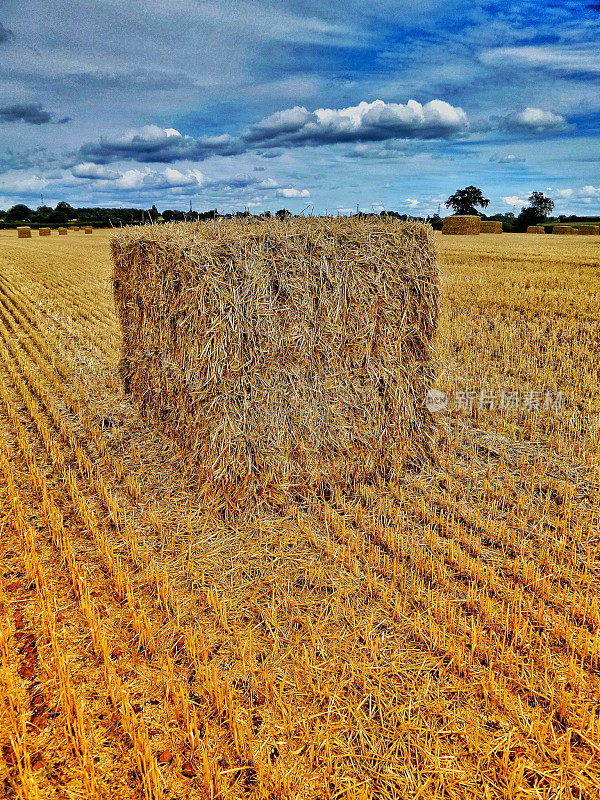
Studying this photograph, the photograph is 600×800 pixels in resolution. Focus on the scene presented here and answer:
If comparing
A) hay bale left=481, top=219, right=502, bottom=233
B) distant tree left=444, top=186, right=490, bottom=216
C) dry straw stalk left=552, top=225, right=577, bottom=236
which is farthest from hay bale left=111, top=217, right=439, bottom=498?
distant tree left=444, top=186, right=490, bottom=216

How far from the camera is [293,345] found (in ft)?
16.5

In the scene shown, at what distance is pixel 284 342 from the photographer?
4.96 m

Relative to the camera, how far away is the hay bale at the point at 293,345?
478 centimetres

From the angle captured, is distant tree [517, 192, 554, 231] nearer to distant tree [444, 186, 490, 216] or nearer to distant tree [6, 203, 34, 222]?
distant tree [444, 186, 490, 216]

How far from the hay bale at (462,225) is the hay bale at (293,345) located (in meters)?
32.0

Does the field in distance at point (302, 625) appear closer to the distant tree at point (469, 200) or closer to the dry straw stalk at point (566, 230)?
the dry straw stalk at point (566, 230)

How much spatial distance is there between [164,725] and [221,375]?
105 inches

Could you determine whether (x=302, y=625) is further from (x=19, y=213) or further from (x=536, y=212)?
→ (x=19, y=213)

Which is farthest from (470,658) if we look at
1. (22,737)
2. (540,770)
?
(22,737)

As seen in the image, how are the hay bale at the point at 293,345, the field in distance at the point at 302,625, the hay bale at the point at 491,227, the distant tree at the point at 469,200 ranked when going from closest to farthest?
1. the field in distance at the point at 302,625
2. the hay bale at the point at 293,345
3. the hay bale at the point at 491,227
4. the distant tree at the point at 469,200

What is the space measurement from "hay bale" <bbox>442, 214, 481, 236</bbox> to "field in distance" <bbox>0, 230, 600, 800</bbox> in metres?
31.2

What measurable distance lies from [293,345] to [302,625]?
2443mm

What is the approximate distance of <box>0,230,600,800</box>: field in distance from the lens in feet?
8.68

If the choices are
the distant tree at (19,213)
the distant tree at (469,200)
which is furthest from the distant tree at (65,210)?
the distant tree at (469,200)
